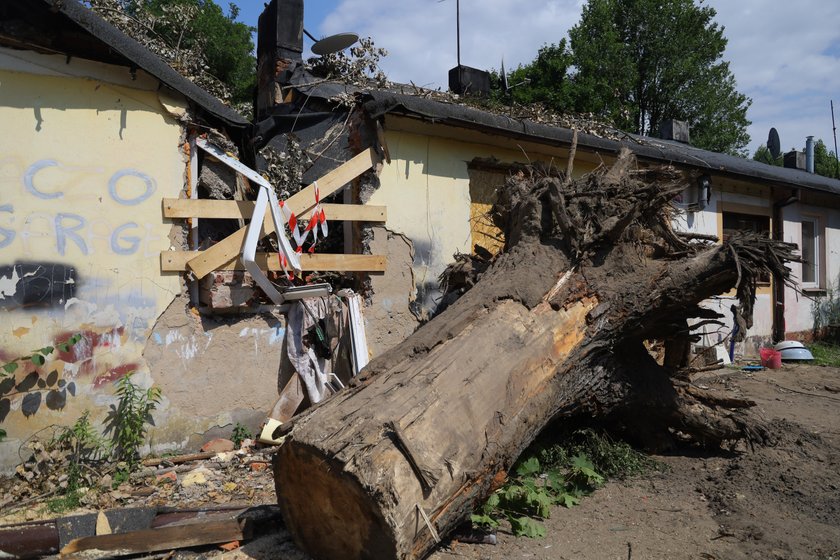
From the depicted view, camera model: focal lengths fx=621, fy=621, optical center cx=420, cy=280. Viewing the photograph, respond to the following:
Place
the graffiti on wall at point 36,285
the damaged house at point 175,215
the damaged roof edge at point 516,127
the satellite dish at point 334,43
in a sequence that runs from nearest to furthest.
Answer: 1. the graffiti on wall at point 36,285
2. the damaged house at point 175,215
3. the damaged roof edge at point 516,127
4. the satellite dish at point 334,43

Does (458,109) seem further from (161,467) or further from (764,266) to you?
(161,467)

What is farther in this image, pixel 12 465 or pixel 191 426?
pixel 191 426

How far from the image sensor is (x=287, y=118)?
21.0 ft

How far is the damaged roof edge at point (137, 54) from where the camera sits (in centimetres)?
467

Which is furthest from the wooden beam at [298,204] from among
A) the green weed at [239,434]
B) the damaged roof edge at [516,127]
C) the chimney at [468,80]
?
the chimney at [468,80]

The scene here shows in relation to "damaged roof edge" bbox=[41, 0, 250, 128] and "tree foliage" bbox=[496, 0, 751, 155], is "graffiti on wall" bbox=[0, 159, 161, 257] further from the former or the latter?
"tree foliage" bbox=[496, 0, 751, 155]

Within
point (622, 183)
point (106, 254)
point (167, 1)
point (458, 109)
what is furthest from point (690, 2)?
point (106, 254)

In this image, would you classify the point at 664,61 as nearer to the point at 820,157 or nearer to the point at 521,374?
the point at 820,157

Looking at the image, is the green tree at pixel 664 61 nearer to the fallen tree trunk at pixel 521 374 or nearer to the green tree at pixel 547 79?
the green tree at pixel 547 79

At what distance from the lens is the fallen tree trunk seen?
2922 mm

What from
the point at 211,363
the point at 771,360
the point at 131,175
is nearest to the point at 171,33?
the point at 131,175

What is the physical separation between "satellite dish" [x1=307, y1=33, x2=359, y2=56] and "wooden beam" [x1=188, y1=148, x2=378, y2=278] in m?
2.08

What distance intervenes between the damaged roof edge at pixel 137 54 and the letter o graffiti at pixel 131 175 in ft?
2.53

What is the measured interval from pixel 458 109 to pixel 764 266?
354 centimetres
